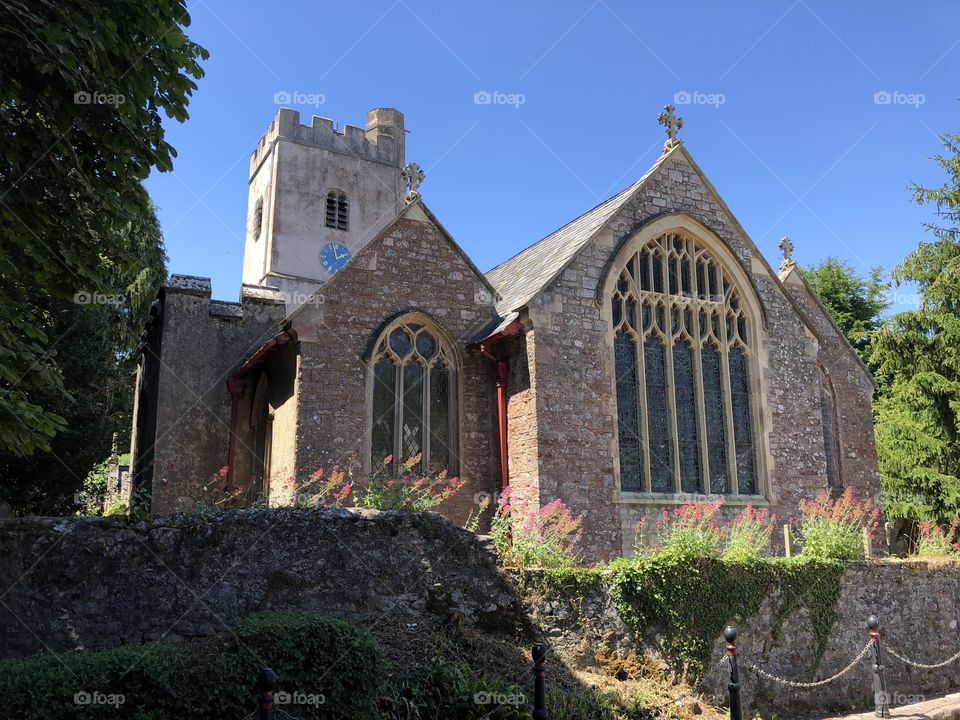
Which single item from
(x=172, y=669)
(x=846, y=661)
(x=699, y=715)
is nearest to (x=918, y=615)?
(x=846, y=661)

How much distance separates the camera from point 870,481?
57.0ft

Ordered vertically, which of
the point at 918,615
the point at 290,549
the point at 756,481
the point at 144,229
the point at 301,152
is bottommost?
the point at 918,615

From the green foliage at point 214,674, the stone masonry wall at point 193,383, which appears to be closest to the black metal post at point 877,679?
the green foliage at point 214,674

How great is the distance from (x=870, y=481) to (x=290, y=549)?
13569 millimetres

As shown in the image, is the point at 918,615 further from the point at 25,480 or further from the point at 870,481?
the point at 25,480

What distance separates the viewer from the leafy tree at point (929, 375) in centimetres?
2125

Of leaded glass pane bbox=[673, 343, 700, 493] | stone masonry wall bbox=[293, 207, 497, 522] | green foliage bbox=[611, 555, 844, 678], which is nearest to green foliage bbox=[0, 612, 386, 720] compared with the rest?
green foliage bbox=[611, 555, 844, 678]

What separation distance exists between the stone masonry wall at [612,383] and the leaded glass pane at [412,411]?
2.18 m

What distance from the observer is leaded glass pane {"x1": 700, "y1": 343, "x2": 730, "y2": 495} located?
48.1 ft

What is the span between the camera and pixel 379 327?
45.7ft

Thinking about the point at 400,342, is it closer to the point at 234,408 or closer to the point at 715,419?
the point at 234,408

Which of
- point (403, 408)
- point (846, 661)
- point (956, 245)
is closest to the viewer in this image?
point (846, 661)

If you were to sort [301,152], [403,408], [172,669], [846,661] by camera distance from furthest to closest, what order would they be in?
[301,152]
[403,408]
[846,661]
[172,669]

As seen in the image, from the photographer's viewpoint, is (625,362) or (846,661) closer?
(846,661)
